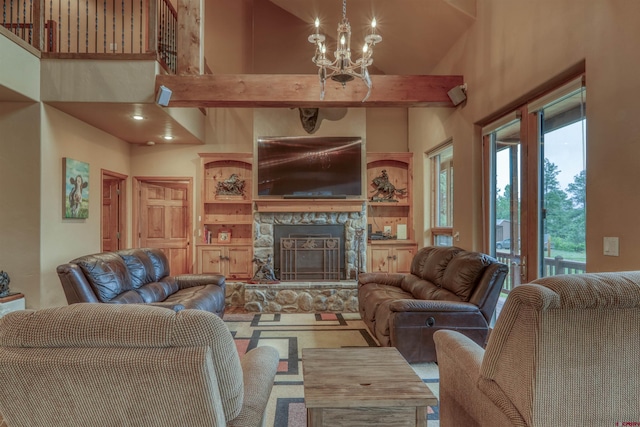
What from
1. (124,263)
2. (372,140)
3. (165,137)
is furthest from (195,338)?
(372,140)

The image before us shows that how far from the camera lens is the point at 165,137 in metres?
6.25

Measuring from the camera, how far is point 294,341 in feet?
13.5

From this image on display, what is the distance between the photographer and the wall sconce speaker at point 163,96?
4.28 meters

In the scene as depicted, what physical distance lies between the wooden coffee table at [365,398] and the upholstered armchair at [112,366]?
52cm

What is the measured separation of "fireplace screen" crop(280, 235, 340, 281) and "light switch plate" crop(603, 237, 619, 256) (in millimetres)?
A: 3976

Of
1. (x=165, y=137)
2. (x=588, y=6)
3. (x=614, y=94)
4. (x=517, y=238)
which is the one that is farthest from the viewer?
(x=165, y=137)

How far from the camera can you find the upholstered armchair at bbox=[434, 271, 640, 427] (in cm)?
124

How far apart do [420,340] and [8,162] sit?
15.5 feet

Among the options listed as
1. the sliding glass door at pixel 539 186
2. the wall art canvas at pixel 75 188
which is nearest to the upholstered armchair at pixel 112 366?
the sliding glass door at pixel 539 186

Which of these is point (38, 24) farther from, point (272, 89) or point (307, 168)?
point (307, 168)

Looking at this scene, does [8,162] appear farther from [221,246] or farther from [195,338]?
[195,338]

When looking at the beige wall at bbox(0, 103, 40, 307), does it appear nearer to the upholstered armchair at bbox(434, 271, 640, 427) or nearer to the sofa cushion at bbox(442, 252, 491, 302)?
the sofa cushion at bbox(442, 252, 491, 302)

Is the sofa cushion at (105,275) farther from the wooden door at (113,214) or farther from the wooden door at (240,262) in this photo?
the wooden door at (113,214)

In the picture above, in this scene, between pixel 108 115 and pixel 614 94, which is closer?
pixel 614 94
